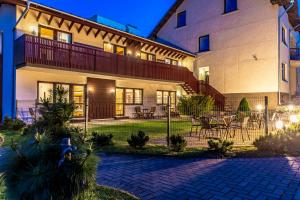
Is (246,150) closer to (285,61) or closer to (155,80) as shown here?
(155,80)

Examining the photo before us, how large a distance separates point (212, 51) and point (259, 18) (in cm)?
482

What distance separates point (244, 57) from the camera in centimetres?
2036

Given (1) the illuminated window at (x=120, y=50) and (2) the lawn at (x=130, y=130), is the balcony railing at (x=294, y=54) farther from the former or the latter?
(1) the illuminated window at (x=120, y=50)

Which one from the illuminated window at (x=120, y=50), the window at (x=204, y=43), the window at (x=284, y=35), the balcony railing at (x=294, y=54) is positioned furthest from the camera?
the window at (x=204, y=43)

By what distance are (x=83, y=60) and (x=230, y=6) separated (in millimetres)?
14810

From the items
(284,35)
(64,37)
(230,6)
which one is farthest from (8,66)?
(284,35)

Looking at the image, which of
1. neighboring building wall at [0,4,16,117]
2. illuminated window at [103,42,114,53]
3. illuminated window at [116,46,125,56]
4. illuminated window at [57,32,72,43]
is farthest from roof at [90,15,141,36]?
neighboring building wall at [0,4,16,117]

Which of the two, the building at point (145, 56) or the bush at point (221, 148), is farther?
the building at point (145, 56)

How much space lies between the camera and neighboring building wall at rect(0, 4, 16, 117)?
1258cm

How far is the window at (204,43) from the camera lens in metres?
23.1

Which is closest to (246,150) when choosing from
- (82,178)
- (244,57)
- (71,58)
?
(82,178)

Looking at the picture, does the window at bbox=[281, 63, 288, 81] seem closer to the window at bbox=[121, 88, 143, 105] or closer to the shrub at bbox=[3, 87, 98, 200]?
the window at bbox=[121, 88, 143, 105]

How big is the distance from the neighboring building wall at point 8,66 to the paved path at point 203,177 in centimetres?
911

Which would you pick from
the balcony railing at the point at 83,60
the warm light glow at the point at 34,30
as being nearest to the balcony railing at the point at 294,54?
the balcony railing at the point at 83,60
